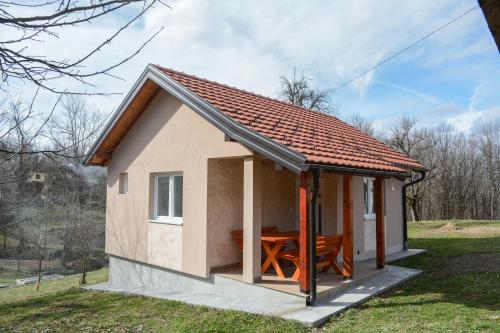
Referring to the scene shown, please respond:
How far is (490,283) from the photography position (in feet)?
30.9

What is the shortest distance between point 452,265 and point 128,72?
1156 cm

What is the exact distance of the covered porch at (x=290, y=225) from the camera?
7.72 m

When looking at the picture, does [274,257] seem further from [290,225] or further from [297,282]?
[290,225]

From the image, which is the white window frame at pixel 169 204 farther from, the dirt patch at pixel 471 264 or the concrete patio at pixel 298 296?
the dirt patch at pixel 471 264

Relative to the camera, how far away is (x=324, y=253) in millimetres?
9250

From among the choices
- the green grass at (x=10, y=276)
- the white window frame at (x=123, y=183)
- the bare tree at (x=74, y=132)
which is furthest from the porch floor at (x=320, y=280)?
the green grass at (x=10, y=276)

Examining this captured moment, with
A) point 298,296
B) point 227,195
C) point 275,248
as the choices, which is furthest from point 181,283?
point 298,296

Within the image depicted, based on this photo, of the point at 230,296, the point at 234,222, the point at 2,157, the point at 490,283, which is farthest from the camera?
the point at 234,222

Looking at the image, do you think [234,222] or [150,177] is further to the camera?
[150,177]

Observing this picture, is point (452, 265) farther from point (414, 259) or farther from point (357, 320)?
point (357, 320)

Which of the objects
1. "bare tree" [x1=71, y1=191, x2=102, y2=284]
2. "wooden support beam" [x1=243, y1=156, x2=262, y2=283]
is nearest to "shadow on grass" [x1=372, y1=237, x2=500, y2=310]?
"wooden support beam" [x1=243, y1=156, x2=262, y2=283]

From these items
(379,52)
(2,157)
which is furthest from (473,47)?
(2,157)

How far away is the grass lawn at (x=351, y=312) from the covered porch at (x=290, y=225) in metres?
1.06

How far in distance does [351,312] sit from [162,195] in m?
6.26
